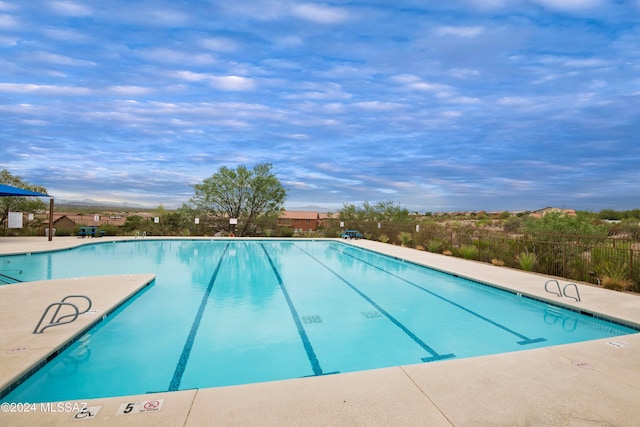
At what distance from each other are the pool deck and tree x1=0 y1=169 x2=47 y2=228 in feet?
57.0

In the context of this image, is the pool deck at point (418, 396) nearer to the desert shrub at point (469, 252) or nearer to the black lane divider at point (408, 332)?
the black lane divider at point (408, 332)

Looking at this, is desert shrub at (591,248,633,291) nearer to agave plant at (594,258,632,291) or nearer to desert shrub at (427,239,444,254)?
agave plant at (594,258,632,291)

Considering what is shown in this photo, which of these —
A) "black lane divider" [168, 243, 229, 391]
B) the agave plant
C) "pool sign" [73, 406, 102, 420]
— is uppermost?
the agave plant

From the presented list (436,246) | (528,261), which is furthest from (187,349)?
(436,246)

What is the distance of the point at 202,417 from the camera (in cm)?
213

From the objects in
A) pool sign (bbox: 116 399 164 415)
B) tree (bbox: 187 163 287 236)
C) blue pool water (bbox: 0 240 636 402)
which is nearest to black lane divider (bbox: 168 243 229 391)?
blue pool water (bbox: 0 240 636 402)

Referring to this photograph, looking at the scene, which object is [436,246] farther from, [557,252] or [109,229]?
[109,229]

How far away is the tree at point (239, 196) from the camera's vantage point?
19.1 metres

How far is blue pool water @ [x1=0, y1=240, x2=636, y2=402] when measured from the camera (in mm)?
3420

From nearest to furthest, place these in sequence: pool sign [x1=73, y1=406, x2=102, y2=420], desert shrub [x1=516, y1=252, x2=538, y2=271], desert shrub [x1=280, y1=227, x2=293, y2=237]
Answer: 1. pool sign [x1=73, y1=406, x2=102, y2=420]
2. desert shrub [x1=516, y1=252, x2=538, y2=271]
3. desert shrub [x1=280, y1=227, x2=293, y2=237]

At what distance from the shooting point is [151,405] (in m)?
2.27

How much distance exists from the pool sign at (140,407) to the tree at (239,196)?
57.3 feet

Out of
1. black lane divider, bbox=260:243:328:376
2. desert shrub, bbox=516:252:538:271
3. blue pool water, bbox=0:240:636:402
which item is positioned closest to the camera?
blue pool water, bbox=0:240:636:402

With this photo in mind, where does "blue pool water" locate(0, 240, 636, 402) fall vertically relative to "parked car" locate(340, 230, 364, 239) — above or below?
below
